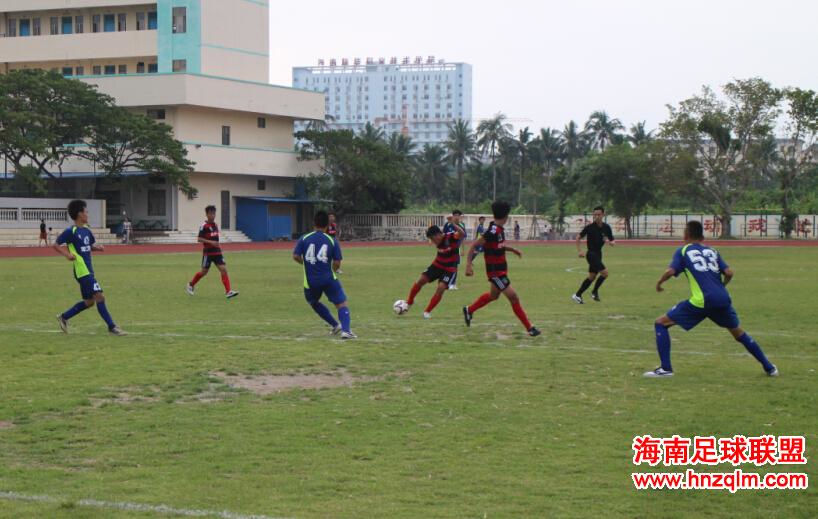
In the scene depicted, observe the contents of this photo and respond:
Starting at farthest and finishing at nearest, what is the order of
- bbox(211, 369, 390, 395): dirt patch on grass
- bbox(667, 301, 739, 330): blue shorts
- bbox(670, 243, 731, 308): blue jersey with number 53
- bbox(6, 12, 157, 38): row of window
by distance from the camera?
bbox(6, 12, 157, 38): row of window → bbox(667, 301, 739, 330): blue shorts → bbox(670, 243, 731, 308): blue jersey with number 53 → bbox(211, 369, 390, 395): dirt patch on grass

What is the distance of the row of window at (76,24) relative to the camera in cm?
7775

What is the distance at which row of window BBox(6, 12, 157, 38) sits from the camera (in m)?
77.8

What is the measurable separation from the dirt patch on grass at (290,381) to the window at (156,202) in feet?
212

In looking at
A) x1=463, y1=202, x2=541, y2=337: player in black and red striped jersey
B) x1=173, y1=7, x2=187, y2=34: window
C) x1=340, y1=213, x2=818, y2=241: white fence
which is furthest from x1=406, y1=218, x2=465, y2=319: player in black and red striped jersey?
x1=173, y1=7, x2=187, y2=34: window

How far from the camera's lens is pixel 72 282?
1094 inches

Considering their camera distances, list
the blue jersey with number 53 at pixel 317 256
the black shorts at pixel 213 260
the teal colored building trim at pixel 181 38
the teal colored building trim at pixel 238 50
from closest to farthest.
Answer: the blue jersey with number 53 at pixel 317 256 → the black shorts at pixel 213 260 → the teal colored building trim at pixel 181 38 → the teal colored building trim at pixel 238 50

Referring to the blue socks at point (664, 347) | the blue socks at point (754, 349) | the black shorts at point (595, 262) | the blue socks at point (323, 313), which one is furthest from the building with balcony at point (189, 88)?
the blue socks at point (754, 349)

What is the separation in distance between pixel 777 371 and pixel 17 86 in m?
60.1

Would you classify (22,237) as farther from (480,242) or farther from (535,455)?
(535,455)

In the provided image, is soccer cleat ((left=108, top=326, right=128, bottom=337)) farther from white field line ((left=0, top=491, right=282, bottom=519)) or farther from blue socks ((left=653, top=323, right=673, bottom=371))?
white field line ((left=0, top=491, right=282, bottom=519))

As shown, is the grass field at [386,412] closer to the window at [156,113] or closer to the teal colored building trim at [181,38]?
the window at [156,113]

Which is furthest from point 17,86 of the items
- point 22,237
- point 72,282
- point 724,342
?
point 724,342

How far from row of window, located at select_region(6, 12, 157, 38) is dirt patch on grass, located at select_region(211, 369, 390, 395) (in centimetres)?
7096

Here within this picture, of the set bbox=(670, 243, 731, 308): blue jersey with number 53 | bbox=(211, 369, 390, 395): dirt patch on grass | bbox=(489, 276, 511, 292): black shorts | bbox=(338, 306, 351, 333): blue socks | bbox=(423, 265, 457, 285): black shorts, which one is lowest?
bbox=(211, 369, 390, 395): dirt patch on grass
